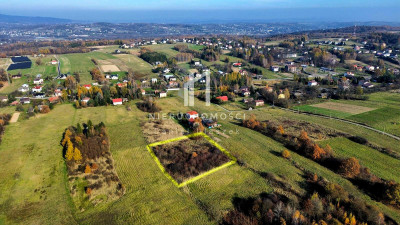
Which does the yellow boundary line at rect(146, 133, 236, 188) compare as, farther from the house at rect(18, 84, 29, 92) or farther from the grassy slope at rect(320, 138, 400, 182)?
the house at rect(18, 84, 29, 92)

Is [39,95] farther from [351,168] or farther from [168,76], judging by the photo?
[351,168]

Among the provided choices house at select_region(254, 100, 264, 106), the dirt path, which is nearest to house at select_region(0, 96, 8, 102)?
the dirt path

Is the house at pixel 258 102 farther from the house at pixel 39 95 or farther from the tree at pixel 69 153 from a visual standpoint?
the house at pixel 39 95

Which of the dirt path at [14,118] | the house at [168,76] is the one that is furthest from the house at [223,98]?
the dirt path at [14,118]

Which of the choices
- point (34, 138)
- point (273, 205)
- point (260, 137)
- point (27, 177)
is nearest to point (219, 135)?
point (260, 137)

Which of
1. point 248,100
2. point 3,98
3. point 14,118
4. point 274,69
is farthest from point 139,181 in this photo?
point 274,69

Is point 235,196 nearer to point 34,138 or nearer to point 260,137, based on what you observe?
point 260,137
